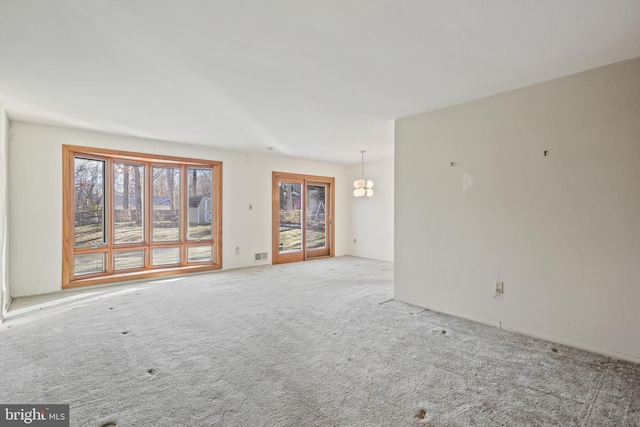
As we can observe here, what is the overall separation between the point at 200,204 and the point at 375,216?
13.4 ft

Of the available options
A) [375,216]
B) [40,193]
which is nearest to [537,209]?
[375,216]

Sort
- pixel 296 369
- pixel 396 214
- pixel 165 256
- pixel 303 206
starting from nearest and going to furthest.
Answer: pixel 296 369 < pixel 396 214 < pixel 165 256 < pixel 303 206

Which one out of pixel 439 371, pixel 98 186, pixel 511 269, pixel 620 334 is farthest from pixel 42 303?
pixel 620 334

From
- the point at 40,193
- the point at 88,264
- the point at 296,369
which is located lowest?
the point at 296,369

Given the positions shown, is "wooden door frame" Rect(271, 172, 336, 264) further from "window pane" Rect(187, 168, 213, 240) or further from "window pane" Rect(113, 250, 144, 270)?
"window pane" Rect(113, 250, 144, 270)

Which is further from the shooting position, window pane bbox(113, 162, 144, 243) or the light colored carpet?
window pane bbox(113, 162, 144, 243)

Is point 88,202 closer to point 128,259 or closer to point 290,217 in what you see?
point 128,259

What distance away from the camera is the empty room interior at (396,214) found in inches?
79.1

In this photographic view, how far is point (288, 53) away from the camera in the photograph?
2484 millimetres

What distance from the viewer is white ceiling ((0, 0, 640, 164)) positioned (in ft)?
6.41

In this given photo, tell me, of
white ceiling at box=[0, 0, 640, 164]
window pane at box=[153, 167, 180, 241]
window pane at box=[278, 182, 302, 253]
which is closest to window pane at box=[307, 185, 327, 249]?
window pane at box=[278, 182, 302, 253]

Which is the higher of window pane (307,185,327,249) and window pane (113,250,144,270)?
window pane (307,185,327,249)

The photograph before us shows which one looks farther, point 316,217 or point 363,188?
point 316,217

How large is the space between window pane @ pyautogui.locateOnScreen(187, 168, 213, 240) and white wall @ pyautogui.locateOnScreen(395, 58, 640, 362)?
404 centimetres
